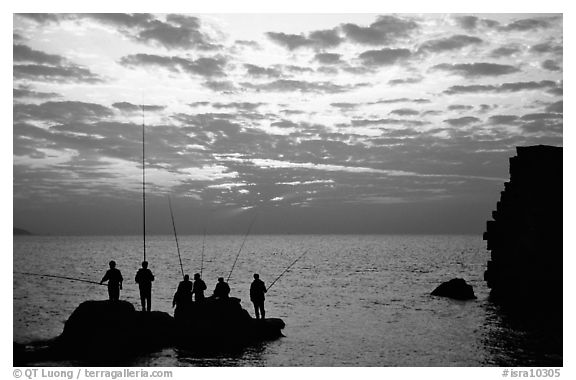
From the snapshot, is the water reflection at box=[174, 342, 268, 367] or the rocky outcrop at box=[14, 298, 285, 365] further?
the rocky outcrop at box=[14, 298, 285, 365]

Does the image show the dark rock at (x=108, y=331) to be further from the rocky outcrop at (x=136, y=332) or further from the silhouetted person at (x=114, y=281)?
the silhouetted person at (x=114, y=281)

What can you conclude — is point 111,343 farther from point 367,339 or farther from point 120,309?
point 367,339

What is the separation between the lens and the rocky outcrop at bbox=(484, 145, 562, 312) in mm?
33750

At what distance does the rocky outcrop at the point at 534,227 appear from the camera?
111ft

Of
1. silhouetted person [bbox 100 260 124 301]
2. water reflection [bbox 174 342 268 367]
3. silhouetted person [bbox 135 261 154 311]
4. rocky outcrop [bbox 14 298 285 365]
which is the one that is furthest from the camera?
silhouetted person [bbox 135 261 154 311]

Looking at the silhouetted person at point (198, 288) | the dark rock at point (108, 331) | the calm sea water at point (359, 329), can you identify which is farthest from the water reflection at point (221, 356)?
the silhouetted person at point (198, 288)

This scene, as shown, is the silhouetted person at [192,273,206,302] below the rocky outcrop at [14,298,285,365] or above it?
above

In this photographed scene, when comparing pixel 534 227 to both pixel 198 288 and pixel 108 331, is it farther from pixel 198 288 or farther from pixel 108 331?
pixel 108 331

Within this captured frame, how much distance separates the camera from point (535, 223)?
113 ft

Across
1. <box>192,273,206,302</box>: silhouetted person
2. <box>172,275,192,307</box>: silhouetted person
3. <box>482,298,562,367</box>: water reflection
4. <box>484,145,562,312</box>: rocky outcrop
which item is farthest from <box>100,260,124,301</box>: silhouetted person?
<box>484,145,562,312</box>: rocky outcrop

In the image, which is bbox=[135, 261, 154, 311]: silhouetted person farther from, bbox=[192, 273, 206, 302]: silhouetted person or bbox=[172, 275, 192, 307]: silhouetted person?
bbox=[192, 273, 206, 302]: silhouetted person

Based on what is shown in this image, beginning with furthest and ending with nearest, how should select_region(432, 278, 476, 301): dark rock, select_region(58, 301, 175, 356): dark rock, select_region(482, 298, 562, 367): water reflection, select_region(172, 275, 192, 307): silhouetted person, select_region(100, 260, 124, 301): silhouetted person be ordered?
select_region(432, 278, 476, 301): dark rock < select_region(172, 275, 192, 307): silhouetted person < select_region(482, 298, 562, 367): water reflection < select_region(100, 260, 124, 301): silhouetted person < select_region(58, 301, 175, 356): dark rock

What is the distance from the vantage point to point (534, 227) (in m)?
34.7
